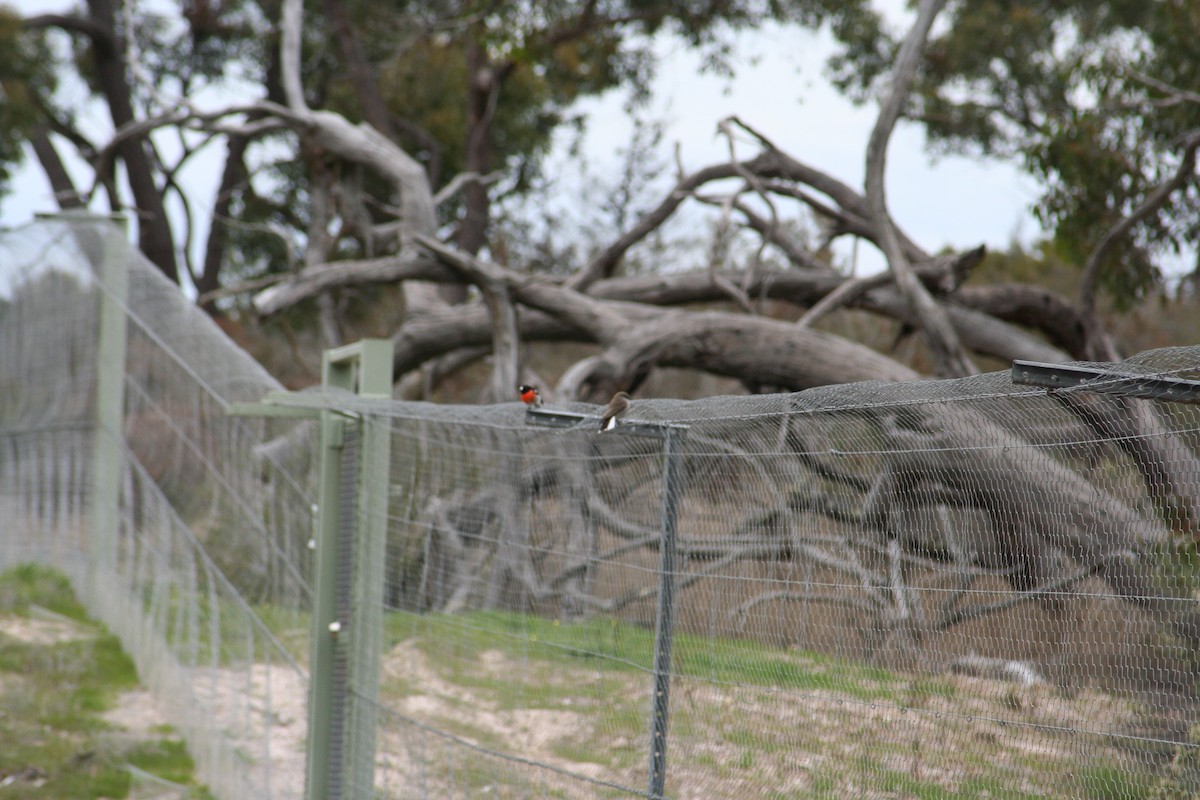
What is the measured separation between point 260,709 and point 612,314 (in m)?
4.62

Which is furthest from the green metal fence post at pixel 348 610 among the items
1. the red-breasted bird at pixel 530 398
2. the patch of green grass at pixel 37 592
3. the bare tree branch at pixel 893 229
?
the bare tree branch at pixel 893 229

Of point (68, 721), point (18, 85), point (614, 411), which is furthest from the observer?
point (18, 85)

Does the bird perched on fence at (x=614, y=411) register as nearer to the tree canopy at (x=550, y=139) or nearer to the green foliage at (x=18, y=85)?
the tree canopy at (x=550, y=139)

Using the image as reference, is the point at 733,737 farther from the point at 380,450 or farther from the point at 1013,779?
the point at 380,450

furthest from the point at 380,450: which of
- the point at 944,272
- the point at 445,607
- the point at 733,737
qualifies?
the point at 944,272

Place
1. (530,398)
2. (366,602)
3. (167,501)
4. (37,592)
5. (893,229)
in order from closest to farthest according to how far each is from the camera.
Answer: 1. (530,398)
2. (366,602)
3. (167,501)
4. (37,592)
5. (893,229)

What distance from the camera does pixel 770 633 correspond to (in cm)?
238

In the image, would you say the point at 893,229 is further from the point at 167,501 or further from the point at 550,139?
the point at 550,139

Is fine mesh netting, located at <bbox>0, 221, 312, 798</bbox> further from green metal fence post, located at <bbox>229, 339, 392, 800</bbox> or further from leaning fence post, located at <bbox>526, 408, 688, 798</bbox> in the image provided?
leaning fence post, located at <bbox>526, 408, 688, 798</bbox>

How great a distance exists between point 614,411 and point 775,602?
62 cm

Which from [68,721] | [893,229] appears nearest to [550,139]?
[893,229]

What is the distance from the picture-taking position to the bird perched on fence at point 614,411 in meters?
2.74

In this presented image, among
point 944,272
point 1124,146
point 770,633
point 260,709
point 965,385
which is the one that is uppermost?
point 1124,146

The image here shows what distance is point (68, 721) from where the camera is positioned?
5613mm
